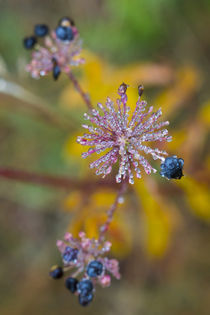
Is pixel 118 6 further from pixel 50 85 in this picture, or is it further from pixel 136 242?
pixel 136 242

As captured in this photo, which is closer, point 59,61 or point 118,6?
point 59,61

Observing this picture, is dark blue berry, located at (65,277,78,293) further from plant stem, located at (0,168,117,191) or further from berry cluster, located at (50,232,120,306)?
plant stem, located at (0,168,117,191)

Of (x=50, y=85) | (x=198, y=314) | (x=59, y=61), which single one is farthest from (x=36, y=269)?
(x=59, y=61)

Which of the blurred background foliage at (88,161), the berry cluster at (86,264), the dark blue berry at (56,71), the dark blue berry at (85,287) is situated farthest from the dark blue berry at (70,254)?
the blurred background foliage at (88,161)

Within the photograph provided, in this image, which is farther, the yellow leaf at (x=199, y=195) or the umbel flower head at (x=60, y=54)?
the yellow leaf at (x=199, y=195)

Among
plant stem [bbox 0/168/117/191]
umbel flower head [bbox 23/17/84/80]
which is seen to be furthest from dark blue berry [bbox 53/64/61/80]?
plant stem [bbox 0/168/117/191]

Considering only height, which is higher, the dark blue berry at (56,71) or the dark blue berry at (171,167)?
the dark blue berry at (56,71)

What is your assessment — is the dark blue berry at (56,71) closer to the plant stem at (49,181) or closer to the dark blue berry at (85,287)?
the plant stem at (49,181)
